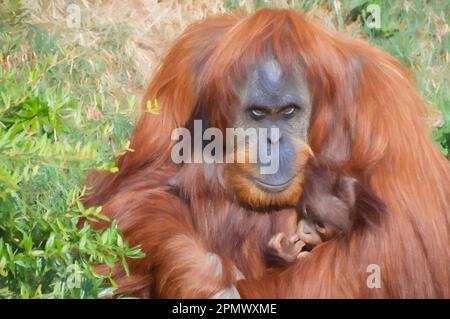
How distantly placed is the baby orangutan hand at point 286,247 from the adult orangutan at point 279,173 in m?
0.05

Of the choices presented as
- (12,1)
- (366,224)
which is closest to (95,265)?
(366,224)

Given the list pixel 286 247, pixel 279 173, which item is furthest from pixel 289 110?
pixel 286 247

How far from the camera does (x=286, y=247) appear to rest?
10.5 feet

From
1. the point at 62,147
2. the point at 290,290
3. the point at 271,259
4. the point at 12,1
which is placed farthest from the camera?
the point at 12,1

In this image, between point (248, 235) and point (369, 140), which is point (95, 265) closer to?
point (248, 235)

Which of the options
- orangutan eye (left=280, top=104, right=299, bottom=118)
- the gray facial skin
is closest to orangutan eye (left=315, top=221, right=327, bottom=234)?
the gray facial skin

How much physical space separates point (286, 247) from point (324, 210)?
20 cm

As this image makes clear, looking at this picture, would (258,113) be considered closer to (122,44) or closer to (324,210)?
(324,210)

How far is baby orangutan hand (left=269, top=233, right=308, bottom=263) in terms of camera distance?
3.19 m

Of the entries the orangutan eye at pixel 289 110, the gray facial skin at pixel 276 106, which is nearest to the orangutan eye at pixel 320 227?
the gray facial skin at pixel 276 106

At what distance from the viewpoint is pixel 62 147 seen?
2.61 meters

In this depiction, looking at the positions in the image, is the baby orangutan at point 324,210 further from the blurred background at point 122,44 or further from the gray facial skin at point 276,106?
the blurred background at point 122,44

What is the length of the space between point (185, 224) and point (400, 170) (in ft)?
2.32

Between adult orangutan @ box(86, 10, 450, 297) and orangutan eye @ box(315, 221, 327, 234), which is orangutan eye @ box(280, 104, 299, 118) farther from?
orangutan eye @ box(315, 221, 327, 234)
